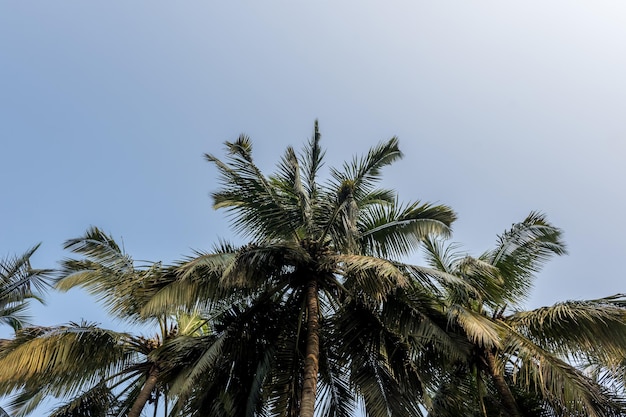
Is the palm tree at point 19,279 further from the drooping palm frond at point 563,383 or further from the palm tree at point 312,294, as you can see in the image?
the drooping palm frond at point 563,383

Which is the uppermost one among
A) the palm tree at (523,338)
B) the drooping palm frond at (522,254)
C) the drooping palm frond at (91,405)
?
the drooping palm frond at (522,254)

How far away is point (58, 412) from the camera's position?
1056cm

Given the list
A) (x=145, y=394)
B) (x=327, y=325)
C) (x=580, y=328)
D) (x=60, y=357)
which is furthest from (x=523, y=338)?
(x=60, y=357)

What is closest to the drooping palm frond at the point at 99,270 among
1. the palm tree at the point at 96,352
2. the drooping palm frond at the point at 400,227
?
the palm tree at the point at 96,352

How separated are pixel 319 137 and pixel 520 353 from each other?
6.14 metres

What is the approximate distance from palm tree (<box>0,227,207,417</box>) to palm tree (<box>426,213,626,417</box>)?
235 inches

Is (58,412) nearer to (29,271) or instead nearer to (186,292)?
(29,271)

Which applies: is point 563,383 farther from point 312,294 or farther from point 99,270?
point 99,270

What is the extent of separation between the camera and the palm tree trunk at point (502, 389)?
925cm

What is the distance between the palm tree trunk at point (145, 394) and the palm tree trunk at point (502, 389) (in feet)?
23.3

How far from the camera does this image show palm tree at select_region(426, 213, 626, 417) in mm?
8555

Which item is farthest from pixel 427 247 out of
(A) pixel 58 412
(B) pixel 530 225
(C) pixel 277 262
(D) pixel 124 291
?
(A) pixel 58 412

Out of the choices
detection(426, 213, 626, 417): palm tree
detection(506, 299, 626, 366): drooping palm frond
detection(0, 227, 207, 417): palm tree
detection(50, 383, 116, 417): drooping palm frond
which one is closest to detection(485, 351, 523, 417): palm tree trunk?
detection(426, 213, 626, 417): palm tree

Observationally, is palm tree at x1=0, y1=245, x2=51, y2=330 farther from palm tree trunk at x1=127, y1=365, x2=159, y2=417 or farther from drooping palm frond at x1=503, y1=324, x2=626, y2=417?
drooping palm frond at x1=503, y1=324, x2=626, y2=417
